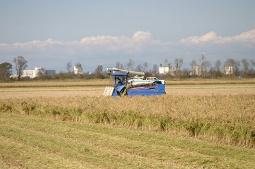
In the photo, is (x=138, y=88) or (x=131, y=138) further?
(x=138, y=88)

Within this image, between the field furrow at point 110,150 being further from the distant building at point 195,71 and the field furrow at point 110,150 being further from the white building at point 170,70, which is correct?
the distant building at point 195,71

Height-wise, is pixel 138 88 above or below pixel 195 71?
below

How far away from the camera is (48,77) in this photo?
109312 millimetres

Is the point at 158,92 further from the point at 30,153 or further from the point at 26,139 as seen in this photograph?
the point at 30,153

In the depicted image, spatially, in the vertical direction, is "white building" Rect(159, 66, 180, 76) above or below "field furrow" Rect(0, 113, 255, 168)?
above

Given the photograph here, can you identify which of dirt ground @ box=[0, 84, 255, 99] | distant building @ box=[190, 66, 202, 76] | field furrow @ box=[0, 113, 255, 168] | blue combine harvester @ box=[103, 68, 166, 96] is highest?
distant building @ box=[190, 66, 202, 76]

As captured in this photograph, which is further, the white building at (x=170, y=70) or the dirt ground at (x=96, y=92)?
the white building at (x=170, y=70)

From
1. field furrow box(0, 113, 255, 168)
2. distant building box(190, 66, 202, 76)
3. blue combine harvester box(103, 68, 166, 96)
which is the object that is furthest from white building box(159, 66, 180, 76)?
field furrow box(0, 113, 255, 168)

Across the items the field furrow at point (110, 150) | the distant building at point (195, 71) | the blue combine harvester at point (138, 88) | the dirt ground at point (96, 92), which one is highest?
the distant building at point (195, 71)

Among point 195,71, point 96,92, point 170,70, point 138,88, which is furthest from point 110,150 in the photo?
point 170,70

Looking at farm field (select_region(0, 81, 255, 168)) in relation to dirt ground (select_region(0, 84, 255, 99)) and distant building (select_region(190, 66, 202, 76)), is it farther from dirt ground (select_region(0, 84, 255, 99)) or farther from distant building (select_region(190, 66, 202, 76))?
distant building (select_region(190, 66, 202, 76))

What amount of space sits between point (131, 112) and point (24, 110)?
8.36 m

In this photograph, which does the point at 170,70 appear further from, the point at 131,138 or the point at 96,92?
the point at 131,138

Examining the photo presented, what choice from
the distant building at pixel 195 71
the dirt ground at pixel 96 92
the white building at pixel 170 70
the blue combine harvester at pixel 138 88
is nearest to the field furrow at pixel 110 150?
Result: the blue combine harvester at pixel 138 88
